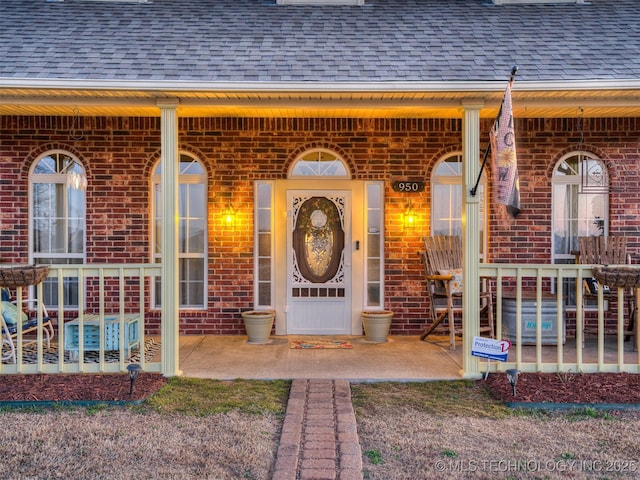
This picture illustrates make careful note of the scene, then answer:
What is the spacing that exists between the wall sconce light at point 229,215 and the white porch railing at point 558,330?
3.32m

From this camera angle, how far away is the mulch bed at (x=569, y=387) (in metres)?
4.18

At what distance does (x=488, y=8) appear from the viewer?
6848mm

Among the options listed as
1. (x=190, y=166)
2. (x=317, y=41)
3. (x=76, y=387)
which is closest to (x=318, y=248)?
(x=190, y=166)

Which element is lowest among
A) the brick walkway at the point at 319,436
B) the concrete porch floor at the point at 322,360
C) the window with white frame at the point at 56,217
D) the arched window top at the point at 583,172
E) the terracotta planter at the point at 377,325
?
the brick walkway at the point at 319,436

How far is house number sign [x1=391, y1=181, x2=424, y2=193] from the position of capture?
6828mm

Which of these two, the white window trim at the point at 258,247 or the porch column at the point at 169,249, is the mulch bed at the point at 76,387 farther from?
the white window trim at the point at 258,247

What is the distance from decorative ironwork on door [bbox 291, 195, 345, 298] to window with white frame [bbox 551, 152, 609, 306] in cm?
283

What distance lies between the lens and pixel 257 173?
6.84m

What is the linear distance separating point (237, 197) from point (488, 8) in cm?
413

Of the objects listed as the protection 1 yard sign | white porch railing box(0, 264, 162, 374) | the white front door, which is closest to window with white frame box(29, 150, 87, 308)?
white porch railing box(0, 264, 162, 374)

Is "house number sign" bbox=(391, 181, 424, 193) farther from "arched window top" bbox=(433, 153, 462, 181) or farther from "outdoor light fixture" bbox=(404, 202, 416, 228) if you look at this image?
"arched window top" bbox=(433, 153, 462, 181)

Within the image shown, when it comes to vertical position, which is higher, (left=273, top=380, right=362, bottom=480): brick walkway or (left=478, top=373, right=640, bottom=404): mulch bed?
(left=478, top=373, right=640, bottom=404): mulch bed

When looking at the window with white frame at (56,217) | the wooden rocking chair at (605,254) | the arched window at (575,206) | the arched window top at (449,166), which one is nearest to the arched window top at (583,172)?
the arched window at (575,206)

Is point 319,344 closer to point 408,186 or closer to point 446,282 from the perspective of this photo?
point 446,282
